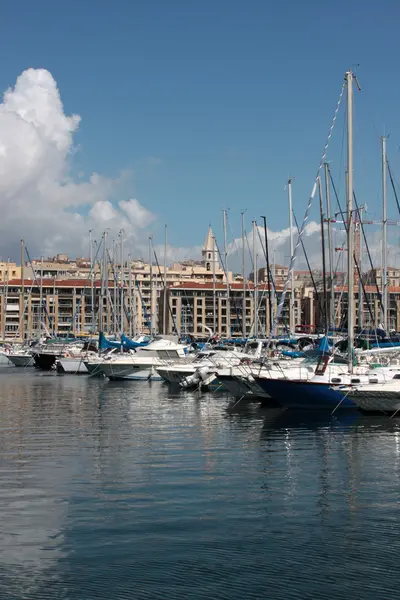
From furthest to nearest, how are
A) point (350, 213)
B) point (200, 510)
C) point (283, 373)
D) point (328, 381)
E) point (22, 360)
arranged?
point (22, 360) → point (283, 373) → point (350, 213) → point (328, 381) → point (200, 510)

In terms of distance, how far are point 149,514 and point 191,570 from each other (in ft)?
12.7

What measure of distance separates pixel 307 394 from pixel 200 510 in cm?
1870

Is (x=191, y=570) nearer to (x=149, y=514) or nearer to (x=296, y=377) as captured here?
(x=149, y=514)

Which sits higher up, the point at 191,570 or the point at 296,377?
the point at 296,377

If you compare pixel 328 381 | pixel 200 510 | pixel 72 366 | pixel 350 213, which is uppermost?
pixel 350 213

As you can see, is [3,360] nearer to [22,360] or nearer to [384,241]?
[22,360]

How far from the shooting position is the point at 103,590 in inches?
536

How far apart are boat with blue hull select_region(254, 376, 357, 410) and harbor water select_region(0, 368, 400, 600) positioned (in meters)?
1.45

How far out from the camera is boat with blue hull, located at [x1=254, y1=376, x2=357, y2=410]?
36312mm

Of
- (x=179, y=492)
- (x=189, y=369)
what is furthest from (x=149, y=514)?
(x=189, y=369)

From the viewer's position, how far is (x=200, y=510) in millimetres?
18688

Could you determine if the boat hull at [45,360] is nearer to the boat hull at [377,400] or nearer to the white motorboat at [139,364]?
the white motorboat at [139,364]

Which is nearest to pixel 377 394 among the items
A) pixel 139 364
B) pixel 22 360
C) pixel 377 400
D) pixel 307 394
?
pixel 377 400

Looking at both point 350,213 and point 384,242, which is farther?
point 384,242
